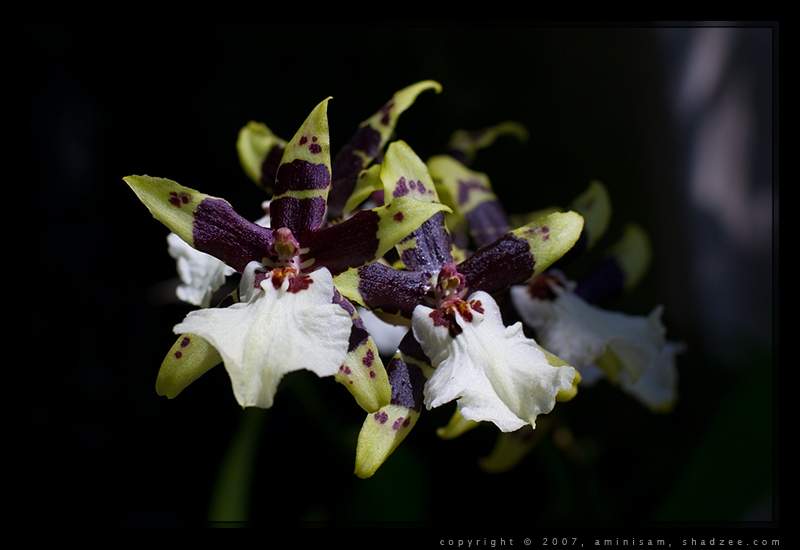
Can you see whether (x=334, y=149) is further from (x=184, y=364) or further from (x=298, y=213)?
(x=184, y=364)

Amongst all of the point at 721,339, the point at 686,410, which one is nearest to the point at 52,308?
the point at 686,410

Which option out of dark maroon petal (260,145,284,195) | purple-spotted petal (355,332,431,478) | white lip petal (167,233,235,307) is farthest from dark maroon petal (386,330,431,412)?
dark maroon petal (260,145,284,195)

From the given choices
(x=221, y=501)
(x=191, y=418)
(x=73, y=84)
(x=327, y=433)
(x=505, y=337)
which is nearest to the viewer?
(x=505, y=337)

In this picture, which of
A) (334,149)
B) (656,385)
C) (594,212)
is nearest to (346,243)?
(594,212)

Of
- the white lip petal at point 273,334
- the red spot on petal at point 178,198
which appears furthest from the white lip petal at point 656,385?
the red spot on petal at point 178,198

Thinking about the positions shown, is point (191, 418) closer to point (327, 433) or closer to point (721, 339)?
point (327, 433)

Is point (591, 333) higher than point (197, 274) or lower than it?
lower
